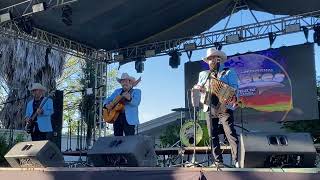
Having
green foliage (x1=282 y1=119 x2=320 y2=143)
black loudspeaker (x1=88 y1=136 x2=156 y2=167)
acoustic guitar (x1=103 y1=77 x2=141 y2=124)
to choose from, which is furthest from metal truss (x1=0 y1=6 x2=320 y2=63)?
black loudspeaker (x1=88 y1=136 x2=156 y2=167)

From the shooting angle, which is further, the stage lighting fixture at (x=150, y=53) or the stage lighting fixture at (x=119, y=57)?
the stage lighting fixture at (x=119, y=57)

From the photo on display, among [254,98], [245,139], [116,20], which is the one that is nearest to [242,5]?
[254,98]

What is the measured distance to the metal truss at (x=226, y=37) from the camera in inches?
383

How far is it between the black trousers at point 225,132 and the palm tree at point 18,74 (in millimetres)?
9286

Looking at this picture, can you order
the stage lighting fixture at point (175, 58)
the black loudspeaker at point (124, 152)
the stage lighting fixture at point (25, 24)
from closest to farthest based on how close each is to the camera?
the black loudspeaker at point (124, 152), the stage lighting fixture at point (25, 24), the stage lighting fixture at point (175, 58)

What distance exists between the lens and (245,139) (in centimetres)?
438

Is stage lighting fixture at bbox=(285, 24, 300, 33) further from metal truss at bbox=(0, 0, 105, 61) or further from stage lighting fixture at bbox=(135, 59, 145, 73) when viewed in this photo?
metal truss at bbox=(0, 0, 105, 61)

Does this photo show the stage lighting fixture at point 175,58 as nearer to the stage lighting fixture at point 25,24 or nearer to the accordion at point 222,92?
the stage lighting fixture at point 25,24

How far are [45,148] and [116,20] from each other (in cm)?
488

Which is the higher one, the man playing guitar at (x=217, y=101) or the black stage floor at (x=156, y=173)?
the man playing guitar at (x=217, y=101)

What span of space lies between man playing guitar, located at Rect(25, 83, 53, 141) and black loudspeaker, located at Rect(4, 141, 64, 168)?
1.02 m

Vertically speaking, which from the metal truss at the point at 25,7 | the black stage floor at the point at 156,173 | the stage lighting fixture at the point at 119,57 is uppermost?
the metal truss at the point at 25,7

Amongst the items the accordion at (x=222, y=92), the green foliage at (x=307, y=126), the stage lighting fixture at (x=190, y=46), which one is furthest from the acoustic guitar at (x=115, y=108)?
the green foliage at (x=307, y=126)

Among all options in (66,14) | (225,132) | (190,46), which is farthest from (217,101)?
(190,46)
